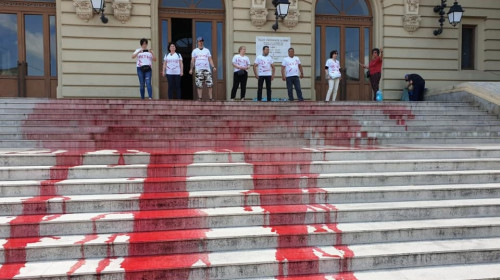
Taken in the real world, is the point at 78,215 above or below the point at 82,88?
below

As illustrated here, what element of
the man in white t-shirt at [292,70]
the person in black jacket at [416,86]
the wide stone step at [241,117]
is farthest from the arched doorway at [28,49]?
the person in black jacket at [416,86]

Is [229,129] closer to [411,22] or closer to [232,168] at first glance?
[232,168]

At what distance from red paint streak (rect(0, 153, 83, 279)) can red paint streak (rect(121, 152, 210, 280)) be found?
109 cm

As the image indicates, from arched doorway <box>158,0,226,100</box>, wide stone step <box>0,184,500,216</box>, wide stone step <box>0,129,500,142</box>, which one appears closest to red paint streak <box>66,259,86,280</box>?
wide stone step <box>0,184,500,216</box>

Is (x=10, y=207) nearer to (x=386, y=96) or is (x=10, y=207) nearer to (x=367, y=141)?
(x=367, y=141)

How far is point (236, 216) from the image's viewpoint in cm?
472

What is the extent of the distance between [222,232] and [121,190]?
162 cm

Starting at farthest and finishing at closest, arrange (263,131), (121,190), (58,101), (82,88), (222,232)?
(82,88) → (58,101) → (263,131) → (121,190) → (222,232)

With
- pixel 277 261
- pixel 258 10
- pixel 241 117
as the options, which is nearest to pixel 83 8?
pixel 258 10

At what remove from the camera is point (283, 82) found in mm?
14461

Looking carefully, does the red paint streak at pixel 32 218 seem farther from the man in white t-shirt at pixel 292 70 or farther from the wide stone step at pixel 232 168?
the man in white t-shirt at pixel 292 70

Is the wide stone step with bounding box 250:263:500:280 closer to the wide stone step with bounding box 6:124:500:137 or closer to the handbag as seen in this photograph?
the wide stone step with bounding box 6:124:500:137

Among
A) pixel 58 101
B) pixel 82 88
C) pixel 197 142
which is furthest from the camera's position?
pixel 82 88

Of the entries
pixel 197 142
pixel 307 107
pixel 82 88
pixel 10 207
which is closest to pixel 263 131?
pixel 197 142
